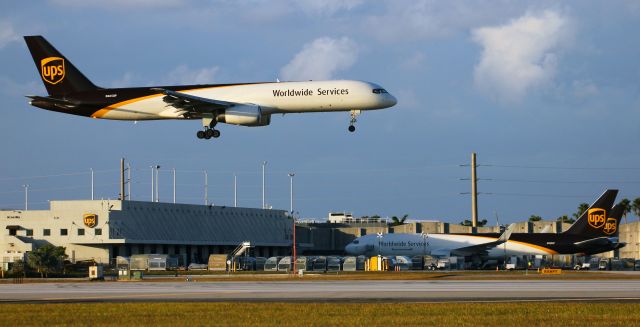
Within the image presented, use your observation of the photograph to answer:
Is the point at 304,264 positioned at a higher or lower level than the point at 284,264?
Answer: higher

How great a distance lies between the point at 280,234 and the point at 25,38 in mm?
86617

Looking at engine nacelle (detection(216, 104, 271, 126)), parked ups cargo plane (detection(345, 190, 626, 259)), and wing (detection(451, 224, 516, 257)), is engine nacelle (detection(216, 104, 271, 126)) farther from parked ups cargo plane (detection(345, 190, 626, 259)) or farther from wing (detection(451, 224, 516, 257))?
wing (detection(451, 224, 516, 257))

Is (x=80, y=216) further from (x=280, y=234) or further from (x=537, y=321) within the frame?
(x=537, y=321)

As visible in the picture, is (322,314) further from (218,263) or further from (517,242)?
(517,242)

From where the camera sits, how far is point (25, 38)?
90562mm

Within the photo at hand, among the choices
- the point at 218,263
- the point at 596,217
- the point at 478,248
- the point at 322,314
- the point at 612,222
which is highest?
the point at 596,217

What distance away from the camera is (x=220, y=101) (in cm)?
8081

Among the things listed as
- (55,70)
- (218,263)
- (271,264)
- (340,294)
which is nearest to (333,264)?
(271,264)

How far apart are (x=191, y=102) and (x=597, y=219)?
7114 centimetres

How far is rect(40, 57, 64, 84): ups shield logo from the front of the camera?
8756 centimetres

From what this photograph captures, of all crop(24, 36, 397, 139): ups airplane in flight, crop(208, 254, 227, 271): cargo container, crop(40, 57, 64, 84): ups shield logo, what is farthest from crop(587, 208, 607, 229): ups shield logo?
crop(40, 57, 64, 84): ups shield logo

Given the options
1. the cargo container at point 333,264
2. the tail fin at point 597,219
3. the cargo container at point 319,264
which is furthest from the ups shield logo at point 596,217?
the cargo container at point 319,264

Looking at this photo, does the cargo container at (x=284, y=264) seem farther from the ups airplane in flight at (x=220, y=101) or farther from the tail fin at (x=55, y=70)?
the tail fin at (x=55, y=70)

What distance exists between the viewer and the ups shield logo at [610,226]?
13238cm
